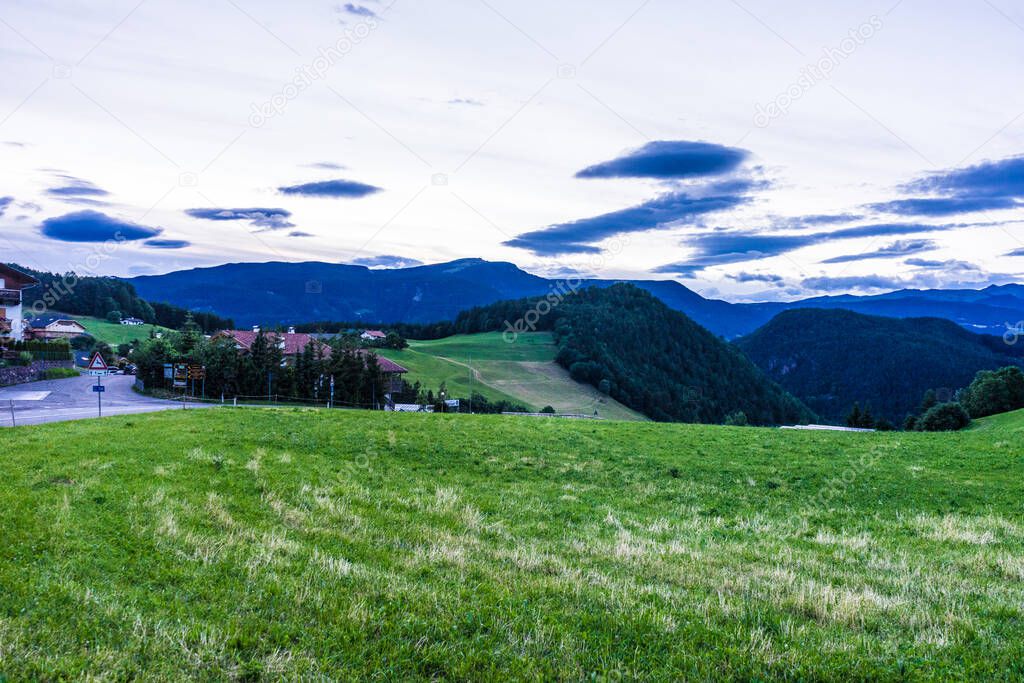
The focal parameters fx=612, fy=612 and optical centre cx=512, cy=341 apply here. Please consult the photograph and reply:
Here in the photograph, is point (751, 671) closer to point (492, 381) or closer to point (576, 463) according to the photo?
point (576, 463)

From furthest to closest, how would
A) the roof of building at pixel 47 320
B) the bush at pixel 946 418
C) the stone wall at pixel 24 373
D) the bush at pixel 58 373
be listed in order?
the roof of building at pixel 47 320 < the bush at pixel 946 418 < the bush at pixel 58 373 < the stone wall at pixel 24 373

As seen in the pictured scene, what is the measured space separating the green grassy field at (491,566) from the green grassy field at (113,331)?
5611 inches

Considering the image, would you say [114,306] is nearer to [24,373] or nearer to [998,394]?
[24,373]

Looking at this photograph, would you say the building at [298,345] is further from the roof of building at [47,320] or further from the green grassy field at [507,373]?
the roof of building at [47,320]

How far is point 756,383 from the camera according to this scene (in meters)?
189

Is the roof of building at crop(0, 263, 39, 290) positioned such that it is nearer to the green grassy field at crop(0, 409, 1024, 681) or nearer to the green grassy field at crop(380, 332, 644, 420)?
the green grassy field at crop(380, 332, 644, 420)

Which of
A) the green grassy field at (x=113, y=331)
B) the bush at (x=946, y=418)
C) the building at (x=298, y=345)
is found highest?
the green grassy field at (x=113, y=331)

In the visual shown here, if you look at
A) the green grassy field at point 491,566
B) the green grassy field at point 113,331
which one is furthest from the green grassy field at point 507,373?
the green grassy field at point 491,566

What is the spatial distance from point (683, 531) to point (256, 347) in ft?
195

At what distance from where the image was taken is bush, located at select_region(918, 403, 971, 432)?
70.1 meters

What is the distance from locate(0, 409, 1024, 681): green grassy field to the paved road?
15316 mm

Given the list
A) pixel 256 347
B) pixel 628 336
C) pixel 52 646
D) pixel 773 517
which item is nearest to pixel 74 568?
pixel 52 646

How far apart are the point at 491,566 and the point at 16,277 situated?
92319 mm

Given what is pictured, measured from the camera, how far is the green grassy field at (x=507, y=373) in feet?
406
